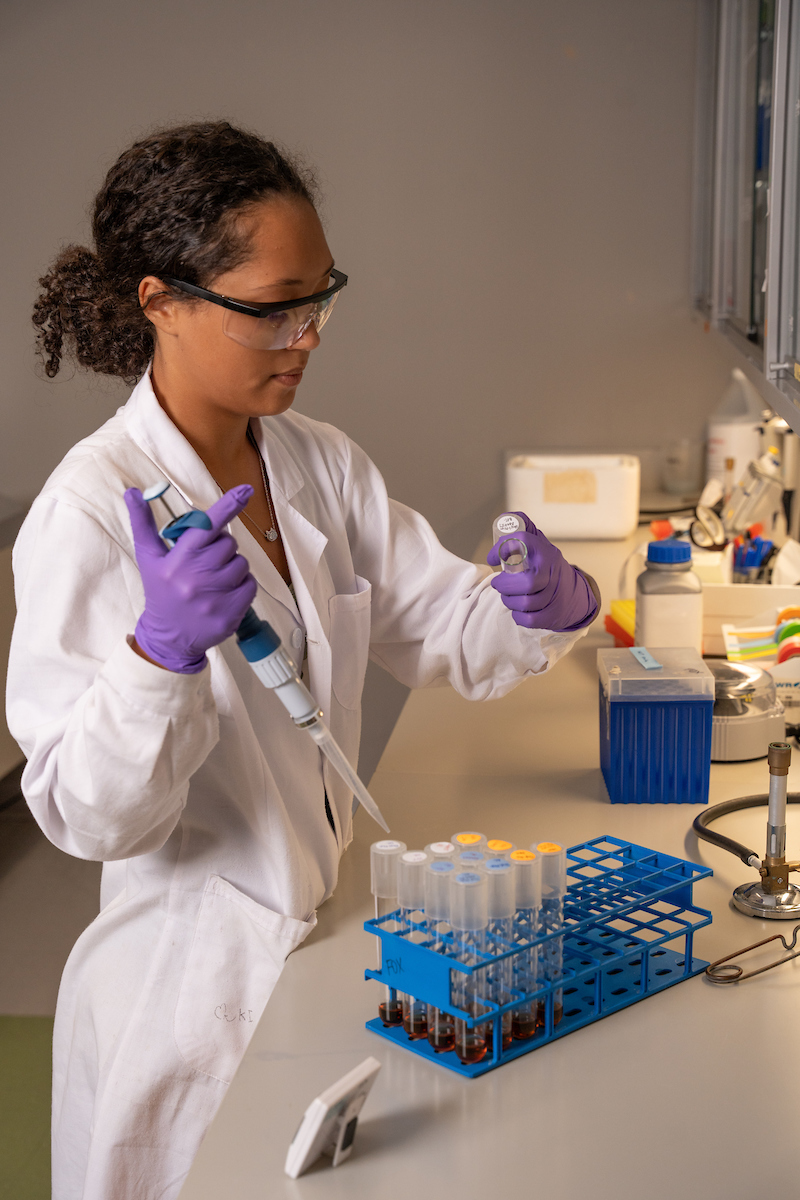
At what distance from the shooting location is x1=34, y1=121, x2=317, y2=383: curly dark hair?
119 centimetres

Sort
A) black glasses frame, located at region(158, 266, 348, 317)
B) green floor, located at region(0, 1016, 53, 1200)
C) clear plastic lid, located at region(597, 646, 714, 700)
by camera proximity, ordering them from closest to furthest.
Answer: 1. black glasses frame, located at region(158, 266, 348, 317)
2. clear plastic lid, located at region(597, 646, 714, 700)
3. green floor, located at region(0, 1016, 53, 1200)

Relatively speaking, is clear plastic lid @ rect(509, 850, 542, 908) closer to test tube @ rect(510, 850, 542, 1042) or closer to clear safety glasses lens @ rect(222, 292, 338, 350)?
test tube @ rect(510, 850, 542, 1042)

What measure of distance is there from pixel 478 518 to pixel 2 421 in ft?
6.15

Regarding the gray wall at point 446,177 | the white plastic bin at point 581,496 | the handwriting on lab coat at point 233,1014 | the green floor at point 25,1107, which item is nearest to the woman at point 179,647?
the handwriting on lab coat at point 233,1014

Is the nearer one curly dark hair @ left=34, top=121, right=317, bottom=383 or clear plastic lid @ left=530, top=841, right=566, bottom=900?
clear plastic lid @ left=530, top=841, right=566, bottom=900

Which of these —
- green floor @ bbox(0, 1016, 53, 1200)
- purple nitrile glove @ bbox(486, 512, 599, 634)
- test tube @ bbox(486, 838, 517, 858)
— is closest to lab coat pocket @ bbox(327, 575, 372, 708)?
purple nitrile glove @ bbox(486, 512, 599, 634)

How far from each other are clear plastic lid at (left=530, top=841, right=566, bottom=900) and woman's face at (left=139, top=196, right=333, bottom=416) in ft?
1.94

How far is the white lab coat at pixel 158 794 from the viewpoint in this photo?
1.02 metres

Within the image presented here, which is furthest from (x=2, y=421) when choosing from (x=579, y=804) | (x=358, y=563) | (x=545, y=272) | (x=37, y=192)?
(x=579, y=804)

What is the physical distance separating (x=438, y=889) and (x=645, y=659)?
2.42ft

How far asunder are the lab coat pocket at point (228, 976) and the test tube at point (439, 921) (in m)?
0.24

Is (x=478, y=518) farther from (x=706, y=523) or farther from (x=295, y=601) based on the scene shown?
(x=295, y=601)

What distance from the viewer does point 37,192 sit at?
3.99m

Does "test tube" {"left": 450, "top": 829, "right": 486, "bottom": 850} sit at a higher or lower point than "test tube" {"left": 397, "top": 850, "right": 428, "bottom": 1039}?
higher
